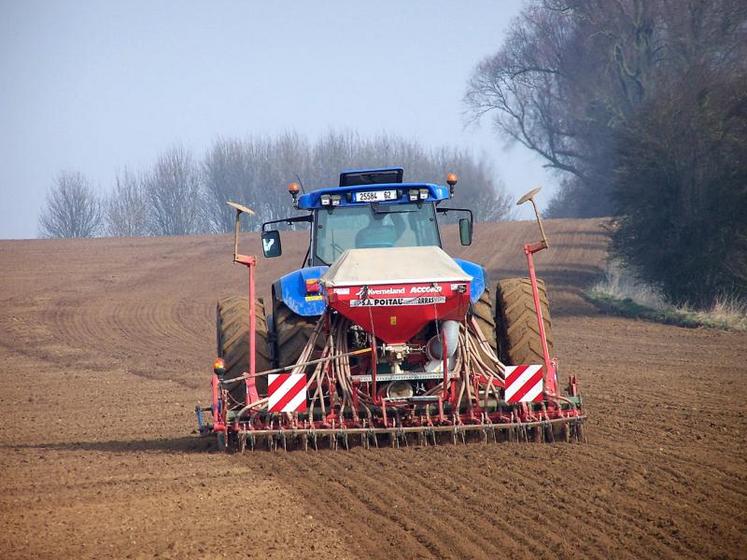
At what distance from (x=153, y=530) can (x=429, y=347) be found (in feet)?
10.2

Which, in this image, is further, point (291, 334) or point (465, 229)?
point (465, 229)

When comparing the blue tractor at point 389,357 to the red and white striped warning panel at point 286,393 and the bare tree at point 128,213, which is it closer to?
the red and white striped warning panel at point 286,393

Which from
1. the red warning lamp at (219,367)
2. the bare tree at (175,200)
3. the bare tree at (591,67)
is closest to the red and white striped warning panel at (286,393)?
the red warning lamp at (219,367)

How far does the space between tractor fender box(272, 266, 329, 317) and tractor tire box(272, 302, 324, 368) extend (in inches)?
4.2

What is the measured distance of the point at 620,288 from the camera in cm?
2684

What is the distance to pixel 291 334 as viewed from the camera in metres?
8.93

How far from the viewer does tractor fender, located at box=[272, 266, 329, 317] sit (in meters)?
8.80

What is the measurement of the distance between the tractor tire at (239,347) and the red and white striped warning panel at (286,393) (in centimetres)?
64

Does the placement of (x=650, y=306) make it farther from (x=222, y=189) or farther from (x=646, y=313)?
(x=222, y=189)

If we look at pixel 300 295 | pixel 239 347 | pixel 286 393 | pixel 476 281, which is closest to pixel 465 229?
pixel 476 281

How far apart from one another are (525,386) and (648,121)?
16.2 metres

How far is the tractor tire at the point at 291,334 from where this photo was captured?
8.91m

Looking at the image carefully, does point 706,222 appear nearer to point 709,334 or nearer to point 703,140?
point 703,140

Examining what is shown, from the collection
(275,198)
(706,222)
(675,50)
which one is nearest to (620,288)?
(706,222)
